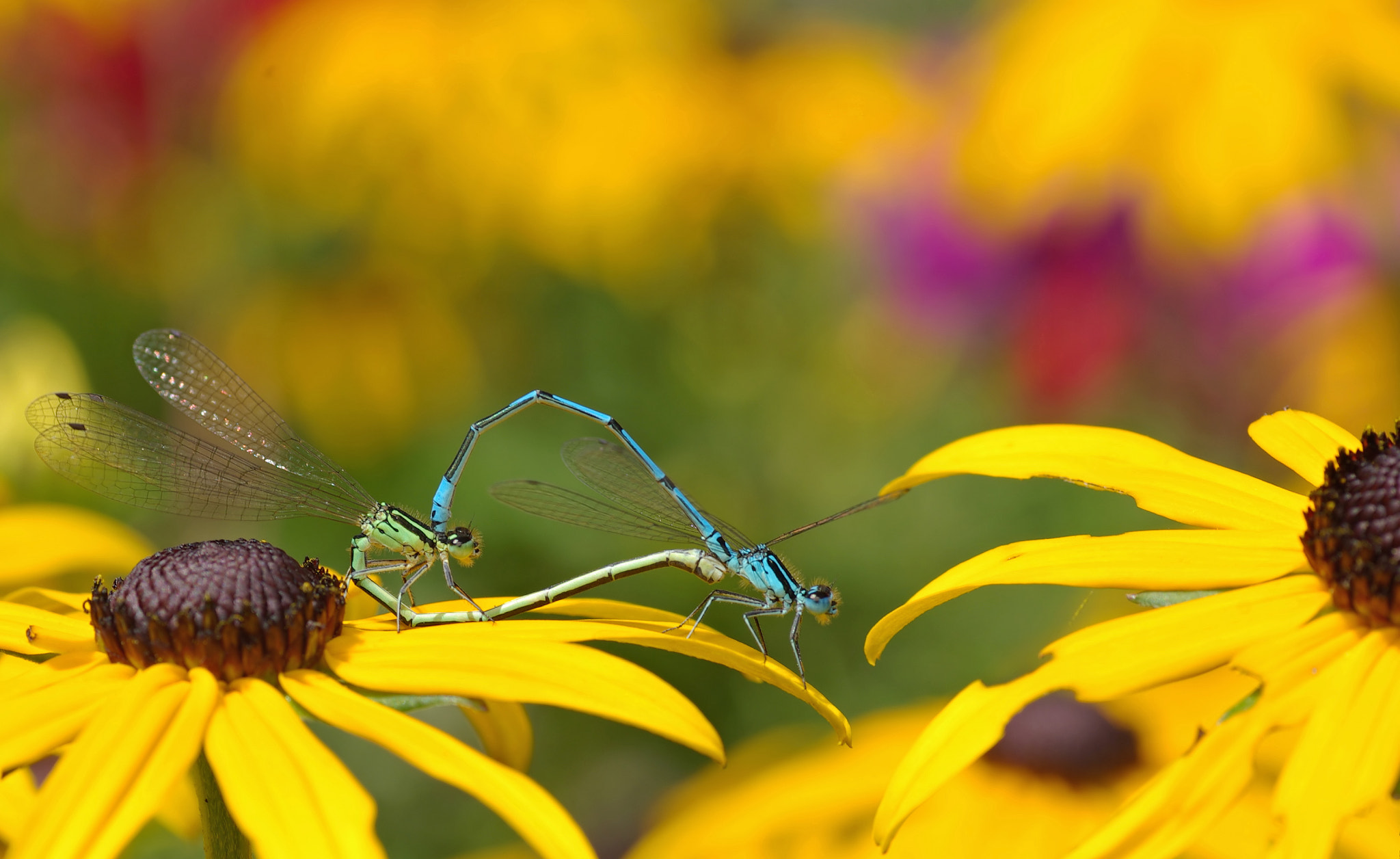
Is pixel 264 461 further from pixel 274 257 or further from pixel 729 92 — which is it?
pixel 729 92

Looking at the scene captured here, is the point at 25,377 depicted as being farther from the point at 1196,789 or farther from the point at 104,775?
the point at 1196,789

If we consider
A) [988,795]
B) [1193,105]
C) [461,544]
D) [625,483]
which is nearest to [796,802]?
[988,795]

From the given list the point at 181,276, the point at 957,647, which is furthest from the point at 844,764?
the point at 181,276

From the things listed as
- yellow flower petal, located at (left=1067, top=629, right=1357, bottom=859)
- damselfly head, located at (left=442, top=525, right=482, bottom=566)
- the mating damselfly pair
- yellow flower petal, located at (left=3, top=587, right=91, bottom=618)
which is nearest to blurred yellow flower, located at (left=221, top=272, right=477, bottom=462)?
the mating damselfly pair

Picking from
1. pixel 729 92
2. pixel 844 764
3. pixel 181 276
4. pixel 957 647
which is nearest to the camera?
pixel 844 764

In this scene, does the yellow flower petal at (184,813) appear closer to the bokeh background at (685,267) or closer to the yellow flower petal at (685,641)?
the yellow flower petal at (685,641)
